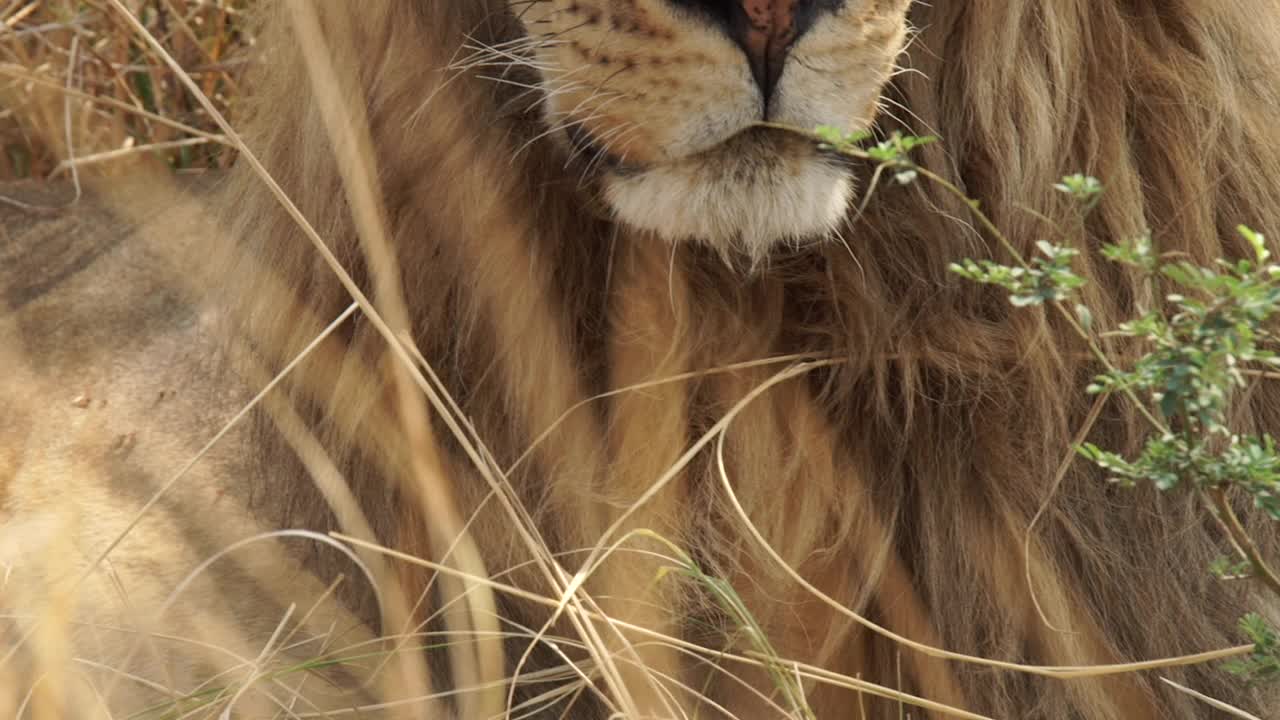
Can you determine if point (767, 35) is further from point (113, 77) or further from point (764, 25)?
point (113, 77)

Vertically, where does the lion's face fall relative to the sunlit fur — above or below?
above

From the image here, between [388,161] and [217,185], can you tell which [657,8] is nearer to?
[388,161]

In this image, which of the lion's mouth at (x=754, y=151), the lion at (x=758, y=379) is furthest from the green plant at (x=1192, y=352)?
the lion at (x=758, y=379)

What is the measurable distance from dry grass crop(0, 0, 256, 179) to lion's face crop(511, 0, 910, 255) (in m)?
1.96

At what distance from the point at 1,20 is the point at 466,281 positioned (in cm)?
192

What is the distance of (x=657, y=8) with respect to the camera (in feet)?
4.40

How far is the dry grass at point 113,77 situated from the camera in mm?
3277

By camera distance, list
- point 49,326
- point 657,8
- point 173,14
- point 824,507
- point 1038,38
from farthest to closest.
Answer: point 173,14 → point 49,326 → point 824,507 → point 1038,38 → point 657,8

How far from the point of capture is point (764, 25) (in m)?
1.30

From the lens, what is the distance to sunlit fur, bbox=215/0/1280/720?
1646 millimetres

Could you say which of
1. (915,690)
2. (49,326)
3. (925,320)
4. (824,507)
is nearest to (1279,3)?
(925,320)

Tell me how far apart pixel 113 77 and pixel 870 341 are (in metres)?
2.15

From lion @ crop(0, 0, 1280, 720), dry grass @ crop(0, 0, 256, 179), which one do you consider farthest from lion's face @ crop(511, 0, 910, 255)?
dry grass @ crop(0, 0, 256, 179)

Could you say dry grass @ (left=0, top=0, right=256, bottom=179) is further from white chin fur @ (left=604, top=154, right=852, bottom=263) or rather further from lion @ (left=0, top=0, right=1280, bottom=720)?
white chin fur @ (left=604, top=154, right=852, bottom=263)
